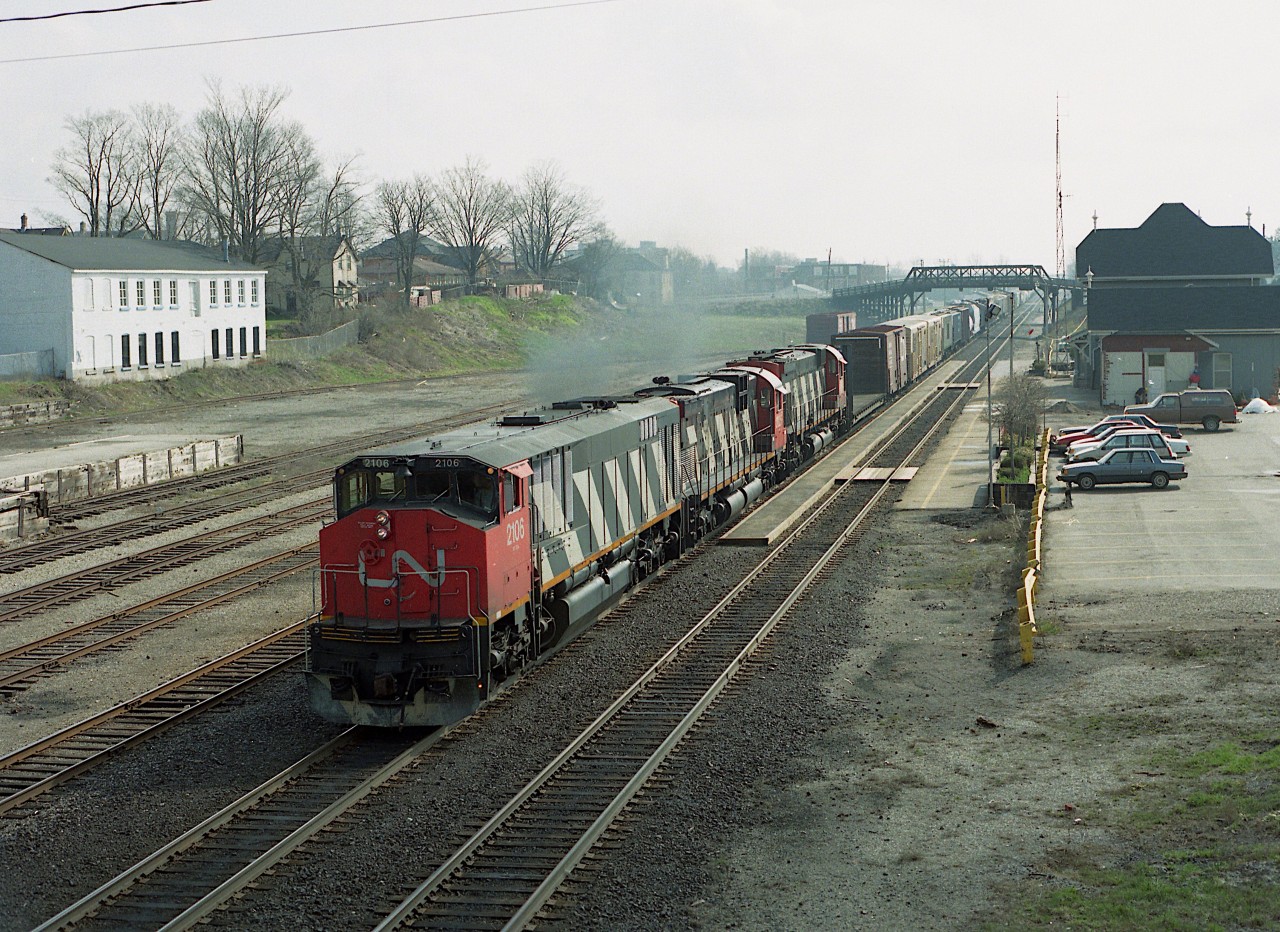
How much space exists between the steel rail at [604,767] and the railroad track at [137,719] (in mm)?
5549

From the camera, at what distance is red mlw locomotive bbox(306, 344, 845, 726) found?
16.5 metres

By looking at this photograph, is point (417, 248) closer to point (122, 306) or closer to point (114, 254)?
point (114, 254)

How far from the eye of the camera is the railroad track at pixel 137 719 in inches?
613

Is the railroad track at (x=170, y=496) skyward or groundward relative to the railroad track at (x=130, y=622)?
skyward

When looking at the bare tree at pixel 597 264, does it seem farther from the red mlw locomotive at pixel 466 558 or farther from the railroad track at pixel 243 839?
the railroad track at pixel 243 839

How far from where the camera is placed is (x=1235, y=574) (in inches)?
1042

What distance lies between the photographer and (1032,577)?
24.2m

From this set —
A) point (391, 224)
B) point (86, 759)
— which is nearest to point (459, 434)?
point (86, 759)

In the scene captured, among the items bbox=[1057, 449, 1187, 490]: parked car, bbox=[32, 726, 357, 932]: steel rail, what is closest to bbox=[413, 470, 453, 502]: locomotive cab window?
bbox=[32, 726, 357, 932]: steel rail

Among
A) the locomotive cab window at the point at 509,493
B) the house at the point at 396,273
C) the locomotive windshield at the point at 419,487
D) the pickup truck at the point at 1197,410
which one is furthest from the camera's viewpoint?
the house at the point at 396,273

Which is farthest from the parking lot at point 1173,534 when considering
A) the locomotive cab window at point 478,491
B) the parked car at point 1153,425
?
the locomotive cab window at point 478,491

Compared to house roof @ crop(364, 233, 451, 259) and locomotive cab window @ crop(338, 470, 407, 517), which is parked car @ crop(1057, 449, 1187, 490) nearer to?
locomotive cab window @ crop(338, 470, 407, 517)

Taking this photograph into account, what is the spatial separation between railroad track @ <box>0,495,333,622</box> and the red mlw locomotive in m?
7.05

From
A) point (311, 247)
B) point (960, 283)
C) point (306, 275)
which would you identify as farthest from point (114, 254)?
point (960, 283)
